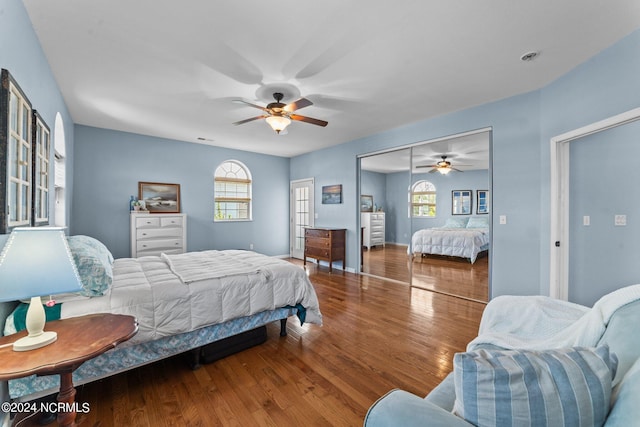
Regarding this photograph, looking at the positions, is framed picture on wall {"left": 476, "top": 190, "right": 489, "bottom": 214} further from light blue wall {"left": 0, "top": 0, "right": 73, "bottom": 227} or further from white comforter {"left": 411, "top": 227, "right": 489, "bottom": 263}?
light blue wall {"left": 0, "top": 0, "right": 73, "bottom": 227}

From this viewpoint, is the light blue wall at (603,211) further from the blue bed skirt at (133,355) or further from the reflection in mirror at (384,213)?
the blue bed skirt at (133,355)

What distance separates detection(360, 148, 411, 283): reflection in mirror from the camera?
5844 millimetres

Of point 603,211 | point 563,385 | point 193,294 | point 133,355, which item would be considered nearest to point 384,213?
point 603,211

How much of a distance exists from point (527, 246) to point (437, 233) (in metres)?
2.42

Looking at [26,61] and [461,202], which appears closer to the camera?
[26,61]

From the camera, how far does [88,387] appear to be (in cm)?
197

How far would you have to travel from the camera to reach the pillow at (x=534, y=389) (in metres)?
0.74

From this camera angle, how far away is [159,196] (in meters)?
5.38

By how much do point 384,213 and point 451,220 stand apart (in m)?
1.82

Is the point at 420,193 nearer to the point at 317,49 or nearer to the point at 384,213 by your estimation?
the point at 384,213

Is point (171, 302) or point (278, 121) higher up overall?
point (278, 121)

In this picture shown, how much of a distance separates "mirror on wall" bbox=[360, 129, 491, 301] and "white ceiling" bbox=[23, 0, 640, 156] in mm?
1001

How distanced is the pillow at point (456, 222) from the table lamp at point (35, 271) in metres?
5.53

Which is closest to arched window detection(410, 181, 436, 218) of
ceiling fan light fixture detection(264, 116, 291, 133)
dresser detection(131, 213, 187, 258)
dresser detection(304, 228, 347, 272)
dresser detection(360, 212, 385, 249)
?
dresser detection(304, 228, 347, 272)
